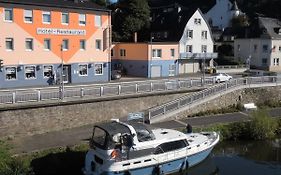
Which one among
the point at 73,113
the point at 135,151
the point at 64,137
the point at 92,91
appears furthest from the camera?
the point at 92,91

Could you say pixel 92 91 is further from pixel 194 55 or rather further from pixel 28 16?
pixel 194 55

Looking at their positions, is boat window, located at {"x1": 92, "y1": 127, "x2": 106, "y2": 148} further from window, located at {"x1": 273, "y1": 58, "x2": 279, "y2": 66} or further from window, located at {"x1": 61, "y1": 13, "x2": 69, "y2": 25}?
window, located at {"x1": 273, "y1": 58, "x2": 279, "y2": 66}

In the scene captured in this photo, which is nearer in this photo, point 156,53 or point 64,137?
point 64,137

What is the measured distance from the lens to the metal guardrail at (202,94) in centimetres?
2962

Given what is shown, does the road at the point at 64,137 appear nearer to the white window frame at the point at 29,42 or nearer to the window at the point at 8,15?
the white window frame at the point at 29,42

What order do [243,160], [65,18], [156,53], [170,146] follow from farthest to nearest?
[156,53] < [65,18] < [243,160] < [170,146]

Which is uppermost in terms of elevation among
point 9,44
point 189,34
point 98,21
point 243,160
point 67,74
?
point 98,21

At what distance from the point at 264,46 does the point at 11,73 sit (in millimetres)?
44883

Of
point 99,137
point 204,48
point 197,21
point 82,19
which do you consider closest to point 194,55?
point 204,48

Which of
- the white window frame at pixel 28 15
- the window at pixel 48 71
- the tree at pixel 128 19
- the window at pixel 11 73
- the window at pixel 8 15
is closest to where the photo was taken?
the window at pixel 8 15

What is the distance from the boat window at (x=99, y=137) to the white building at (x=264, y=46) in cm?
4900

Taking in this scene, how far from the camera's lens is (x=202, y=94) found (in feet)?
108

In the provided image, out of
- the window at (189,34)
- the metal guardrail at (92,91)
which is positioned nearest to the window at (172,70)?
the window at (189,34)

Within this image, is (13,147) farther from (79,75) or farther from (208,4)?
(208,4)
